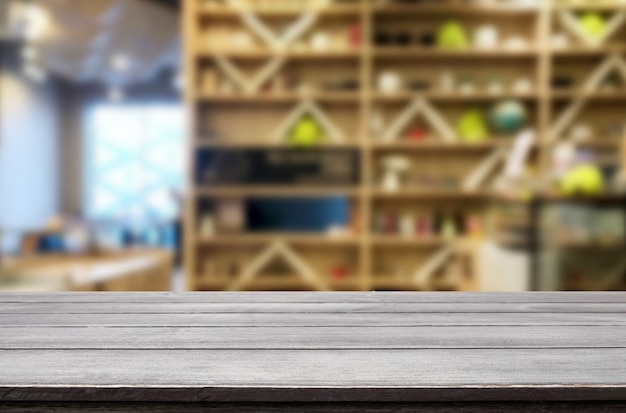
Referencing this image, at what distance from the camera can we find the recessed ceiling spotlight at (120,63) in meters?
7.50

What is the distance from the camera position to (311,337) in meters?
0.82

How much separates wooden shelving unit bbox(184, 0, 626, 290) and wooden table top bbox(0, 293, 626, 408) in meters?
3.20

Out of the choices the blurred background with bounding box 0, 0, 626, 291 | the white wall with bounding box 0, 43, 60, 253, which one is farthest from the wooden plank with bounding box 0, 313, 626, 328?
the white wall with bounding box 0, 43, 60, 253

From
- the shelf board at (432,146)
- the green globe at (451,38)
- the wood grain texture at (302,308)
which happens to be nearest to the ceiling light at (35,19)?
the shelf board at (432,146)

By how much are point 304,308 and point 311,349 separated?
0.27 meters

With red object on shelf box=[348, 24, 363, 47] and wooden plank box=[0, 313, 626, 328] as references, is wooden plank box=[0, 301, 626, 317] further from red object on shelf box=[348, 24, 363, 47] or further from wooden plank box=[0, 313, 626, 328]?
red object on shelf box=[348, 24, 363, 47]

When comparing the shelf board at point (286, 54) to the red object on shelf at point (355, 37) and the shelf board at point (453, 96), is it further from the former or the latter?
the shelf board at point (453, 96)

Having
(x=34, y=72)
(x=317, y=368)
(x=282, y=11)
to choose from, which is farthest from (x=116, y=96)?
(x=317, y=368)

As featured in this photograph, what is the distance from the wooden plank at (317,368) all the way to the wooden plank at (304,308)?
9.9 inches

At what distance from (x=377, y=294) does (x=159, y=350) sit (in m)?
0.54

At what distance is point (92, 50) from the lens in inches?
275

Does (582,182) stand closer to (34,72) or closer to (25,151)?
(34,72)

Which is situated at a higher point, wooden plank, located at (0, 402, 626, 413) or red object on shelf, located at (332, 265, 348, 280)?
wooden plank, located at (0, 402, 626, 413)

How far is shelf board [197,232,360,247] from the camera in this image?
4.29 meters
